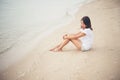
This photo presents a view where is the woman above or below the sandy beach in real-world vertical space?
above

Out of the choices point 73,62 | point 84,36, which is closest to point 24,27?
point 84,36

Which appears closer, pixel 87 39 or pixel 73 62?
pixel 73 62

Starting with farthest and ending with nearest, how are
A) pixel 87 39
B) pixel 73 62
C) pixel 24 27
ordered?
pixel 24 27 < pixel 87 39 < pixel 73 62

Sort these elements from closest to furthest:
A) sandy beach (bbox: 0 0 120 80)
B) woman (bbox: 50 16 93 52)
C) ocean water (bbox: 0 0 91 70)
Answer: sandy beach (bbox: 0 0 120 80)
woman (bbox: 50 16 93 52)
ocean water (bbox: 0 0 91 70)

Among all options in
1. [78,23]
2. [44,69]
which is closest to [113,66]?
[44,69]

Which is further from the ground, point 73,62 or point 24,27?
point 24,27

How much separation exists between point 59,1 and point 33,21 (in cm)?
615

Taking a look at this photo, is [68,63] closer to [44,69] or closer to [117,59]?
[44,69]

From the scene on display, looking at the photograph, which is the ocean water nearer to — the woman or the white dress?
the woman

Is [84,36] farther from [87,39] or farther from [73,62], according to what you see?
[73,62]

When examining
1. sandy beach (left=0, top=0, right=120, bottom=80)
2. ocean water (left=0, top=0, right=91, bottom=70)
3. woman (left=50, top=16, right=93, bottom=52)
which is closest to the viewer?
sandy beach (left=0, top=0, right=120, bottom=80)

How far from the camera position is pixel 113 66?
4.45 metres

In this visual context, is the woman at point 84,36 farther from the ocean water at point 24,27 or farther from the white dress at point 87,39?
the ocean water at point 24,27

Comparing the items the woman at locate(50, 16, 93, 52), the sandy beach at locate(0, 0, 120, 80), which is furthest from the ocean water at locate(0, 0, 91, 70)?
the woman at locate(50, 16, 93, 52)
